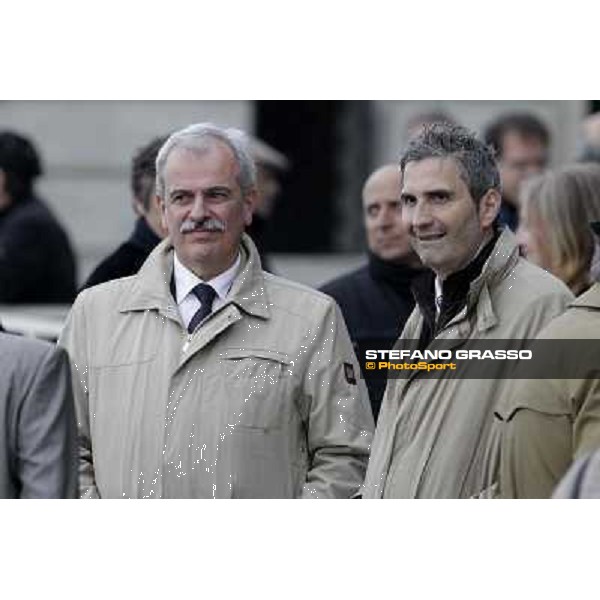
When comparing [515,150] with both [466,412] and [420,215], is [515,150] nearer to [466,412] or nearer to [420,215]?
[420,215]

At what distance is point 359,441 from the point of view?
18.1 ft

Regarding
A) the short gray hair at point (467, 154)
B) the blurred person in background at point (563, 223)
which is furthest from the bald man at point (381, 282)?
the blurred person in background at point (563, 223)

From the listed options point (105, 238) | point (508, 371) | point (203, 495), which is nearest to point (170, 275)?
point (105, 238)

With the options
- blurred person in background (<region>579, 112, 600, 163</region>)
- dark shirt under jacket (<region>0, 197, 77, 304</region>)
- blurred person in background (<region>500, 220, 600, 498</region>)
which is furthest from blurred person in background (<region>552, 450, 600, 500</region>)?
dark shirt under jacket (<region>0, 197, 77, 304</region>)

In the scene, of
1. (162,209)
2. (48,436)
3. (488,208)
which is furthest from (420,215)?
(48,436)

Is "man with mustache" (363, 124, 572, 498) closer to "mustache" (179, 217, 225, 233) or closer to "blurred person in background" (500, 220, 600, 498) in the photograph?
"blurred person in background" (500, 220, 600, 498)

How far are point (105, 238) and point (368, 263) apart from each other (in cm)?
82

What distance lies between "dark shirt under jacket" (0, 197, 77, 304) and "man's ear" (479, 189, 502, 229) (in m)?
1.27

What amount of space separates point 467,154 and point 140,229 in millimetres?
1032

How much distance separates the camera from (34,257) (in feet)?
19.3

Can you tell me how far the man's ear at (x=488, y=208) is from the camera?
5590 millimetres

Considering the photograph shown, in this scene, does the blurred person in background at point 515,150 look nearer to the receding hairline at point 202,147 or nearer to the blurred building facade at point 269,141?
the blurred building facade at point 269,141

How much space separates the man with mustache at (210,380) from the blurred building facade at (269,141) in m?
0.16

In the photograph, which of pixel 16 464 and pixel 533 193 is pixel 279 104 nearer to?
pixel 533 193
